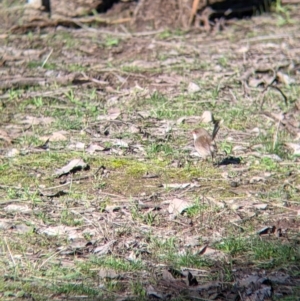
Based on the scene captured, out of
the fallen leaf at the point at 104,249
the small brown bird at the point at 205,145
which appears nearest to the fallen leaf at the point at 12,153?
the small brown bird at the point at 205,145

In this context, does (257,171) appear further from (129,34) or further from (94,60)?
(129,34)

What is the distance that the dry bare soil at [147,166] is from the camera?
429 cm

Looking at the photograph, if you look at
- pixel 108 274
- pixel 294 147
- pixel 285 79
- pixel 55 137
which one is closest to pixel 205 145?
pixel 294 147

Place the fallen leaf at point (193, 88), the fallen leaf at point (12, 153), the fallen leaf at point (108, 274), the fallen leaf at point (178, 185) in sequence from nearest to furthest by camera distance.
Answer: the fallen leaf at point (108, 274), the fallen leaf at point (178, 185), the fallen leaf at point (12, 153), the fallen leaf at point (193, 88)

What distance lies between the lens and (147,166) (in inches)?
230

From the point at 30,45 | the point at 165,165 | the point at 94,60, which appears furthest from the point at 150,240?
the point at 30,45

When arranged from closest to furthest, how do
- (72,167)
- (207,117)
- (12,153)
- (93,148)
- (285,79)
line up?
(72,167)
(12,153)
(93,148)
(207,117)
(285,79)

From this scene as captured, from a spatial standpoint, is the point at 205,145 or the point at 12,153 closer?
the point at 205,145

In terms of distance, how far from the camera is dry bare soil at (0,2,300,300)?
4.29 meters

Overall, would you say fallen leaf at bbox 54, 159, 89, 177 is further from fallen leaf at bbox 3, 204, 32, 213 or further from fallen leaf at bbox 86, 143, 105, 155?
fallen leaf at bbox 3, 204, 32, 213

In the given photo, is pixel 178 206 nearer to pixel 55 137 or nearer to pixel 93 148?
pixel 93 148

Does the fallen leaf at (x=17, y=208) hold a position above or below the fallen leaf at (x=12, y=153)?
above

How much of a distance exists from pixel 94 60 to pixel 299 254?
4.48 meters

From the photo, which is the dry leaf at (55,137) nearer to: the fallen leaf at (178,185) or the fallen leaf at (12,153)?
the fallen leaf at (12,153)
